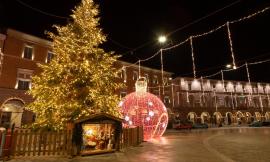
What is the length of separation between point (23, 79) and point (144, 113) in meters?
16.4

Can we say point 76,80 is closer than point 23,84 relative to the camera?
Yes

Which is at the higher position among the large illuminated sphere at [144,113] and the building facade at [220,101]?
the building facade at [220,101]

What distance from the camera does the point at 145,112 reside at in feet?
50.6

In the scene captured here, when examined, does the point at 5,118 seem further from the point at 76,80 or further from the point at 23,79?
the point at 76,80

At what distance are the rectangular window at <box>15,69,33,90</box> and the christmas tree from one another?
39.1 feet

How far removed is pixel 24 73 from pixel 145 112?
16.6 metres

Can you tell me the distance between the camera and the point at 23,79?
76.2ft

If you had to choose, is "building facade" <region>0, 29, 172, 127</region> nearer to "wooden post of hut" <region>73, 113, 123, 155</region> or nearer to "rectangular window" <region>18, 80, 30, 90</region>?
"rectangular window" <region>18, 80, 30, 90</region>

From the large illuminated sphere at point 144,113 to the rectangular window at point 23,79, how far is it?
1399cm

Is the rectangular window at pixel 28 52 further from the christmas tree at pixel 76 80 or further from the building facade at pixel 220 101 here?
the building facade at pixel 220 101

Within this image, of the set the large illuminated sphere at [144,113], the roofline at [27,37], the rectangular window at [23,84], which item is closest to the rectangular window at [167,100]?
the large illuminated sphere at [144,113]

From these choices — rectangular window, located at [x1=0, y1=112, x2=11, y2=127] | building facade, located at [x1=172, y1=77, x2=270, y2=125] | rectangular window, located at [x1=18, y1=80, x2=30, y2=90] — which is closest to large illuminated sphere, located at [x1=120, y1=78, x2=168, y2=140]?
rectangular window, located at [x1=18, y1=80, x2=30, y2=90]

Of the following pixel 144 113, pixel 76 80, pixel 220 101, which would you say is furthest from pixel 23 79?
pixel 220 101

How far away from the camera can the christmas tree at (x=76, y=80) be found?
12094 mm
